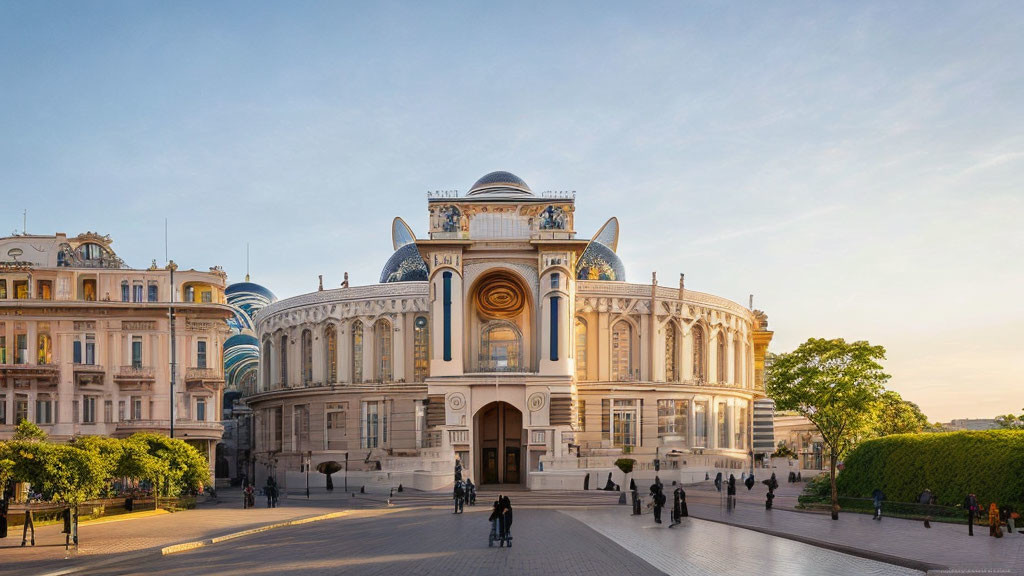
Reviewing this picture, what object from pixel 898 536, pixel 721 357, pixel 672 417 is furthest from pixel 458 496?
pixel 721 357

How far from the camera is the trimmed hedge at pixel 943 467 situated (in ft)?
128

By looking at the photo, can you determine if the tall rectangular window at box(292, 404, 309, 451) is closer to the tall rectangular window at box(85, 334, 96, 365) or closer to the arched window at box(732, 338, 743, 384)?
the tall rectangular window at box(85, 334, 96, 365)

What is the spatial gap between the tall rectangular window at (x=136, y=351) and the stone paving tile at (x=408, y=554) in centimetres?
3118

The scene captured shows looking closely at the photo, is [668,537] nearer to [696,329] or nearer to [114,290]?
[114,290]

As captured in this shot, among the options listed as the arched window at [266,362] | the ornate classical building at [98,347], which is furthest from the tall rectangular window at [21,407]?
the arched window at [266,362]

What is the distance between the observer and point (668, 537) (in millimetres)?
34656

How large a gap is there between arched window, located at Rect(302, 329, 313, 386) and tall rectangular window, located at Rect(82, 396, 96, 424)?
2398 centimetres

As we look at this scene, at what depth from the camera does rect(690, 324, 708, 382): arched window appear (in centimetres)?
8806

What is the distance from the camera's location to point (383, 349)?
86125 mm

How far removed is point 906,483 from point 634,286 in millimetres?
41899

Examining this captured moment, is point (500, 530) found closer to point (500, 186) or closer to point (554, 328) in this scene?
point (554, 328)

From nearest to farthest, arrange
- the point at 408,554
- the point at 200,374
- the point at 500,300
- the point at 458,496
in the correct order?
the point at 408,554
the point at 458,496
the point at 200,374
the point at 500,300

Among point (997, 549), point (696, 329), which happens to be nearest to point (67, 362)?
point (696, 329)

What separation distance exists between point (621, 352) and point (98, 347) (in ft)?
131
